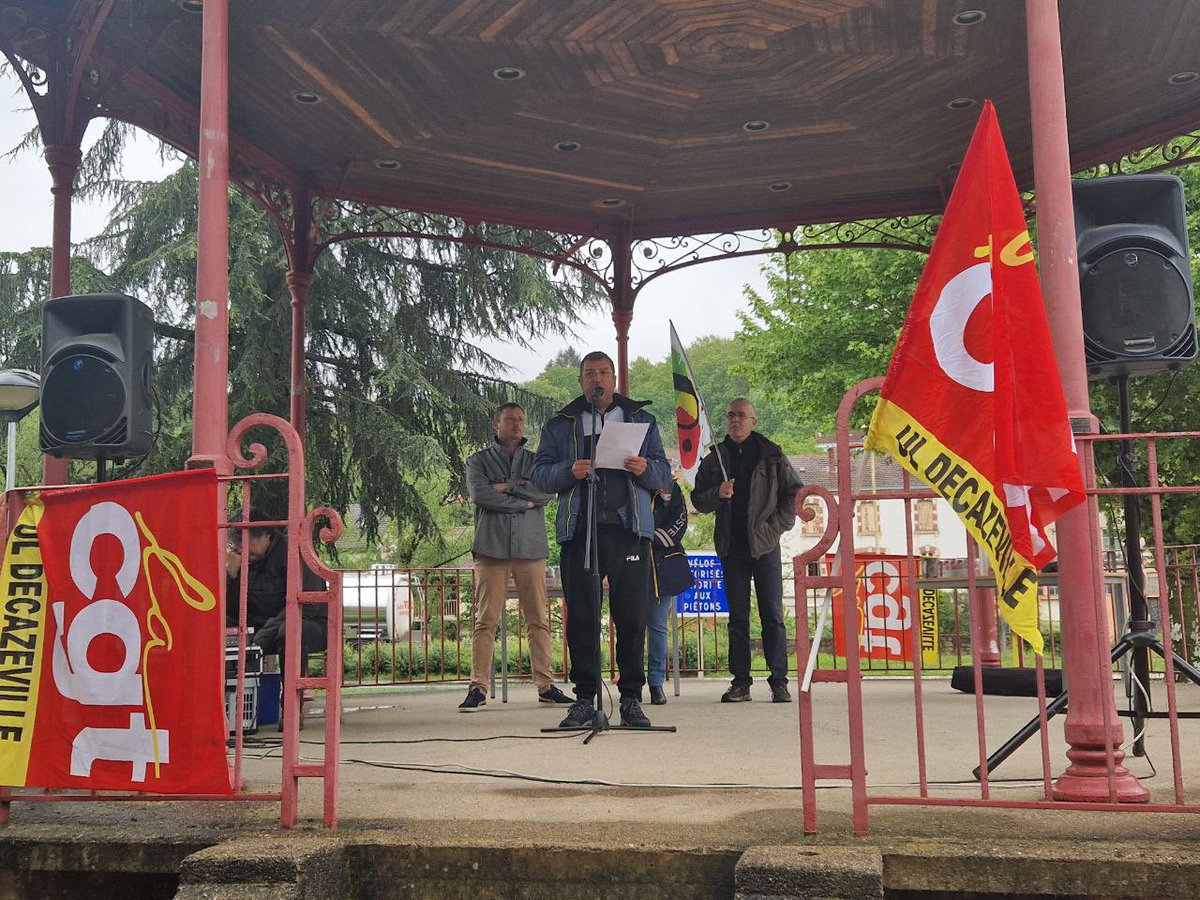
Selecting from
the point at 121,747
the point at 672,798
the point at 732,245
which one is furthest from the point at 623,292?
the point at 121,747

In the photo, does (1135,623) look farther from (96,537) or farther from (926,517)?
(926,517)

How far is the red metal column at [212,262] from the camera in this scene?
4.36 meters

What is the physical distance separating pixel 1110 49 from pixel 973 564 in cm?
419

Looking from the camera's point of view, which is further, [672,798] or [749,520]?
[749,520]

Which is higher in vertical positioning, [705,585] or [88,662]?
[705,585]

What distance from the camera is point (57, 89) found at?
615cm

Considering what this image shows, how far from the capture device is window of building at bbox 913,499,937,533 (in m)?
52.2

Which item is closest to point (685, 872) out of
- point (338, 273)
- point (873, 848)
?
point (873, 848)

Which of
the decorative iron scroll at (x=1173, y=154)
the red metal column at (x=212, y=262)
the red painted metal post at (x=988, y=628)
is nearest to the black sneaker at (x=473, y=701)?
the red metal column at (x=212, y=262)

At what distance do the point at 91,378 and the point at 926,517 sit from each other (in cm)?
5228

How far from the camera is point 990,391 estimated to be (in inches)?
126

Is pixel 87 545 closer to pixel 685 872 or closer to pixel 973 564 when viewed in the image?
pixel 685 872

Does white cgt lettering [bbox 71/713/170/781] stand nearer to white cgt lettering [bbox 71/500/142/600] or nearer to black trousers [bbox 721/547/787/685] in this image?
white cgt lettering [bbox 71/500/142/600]

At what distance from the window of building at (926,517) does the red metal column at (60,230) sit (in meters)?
48.8
